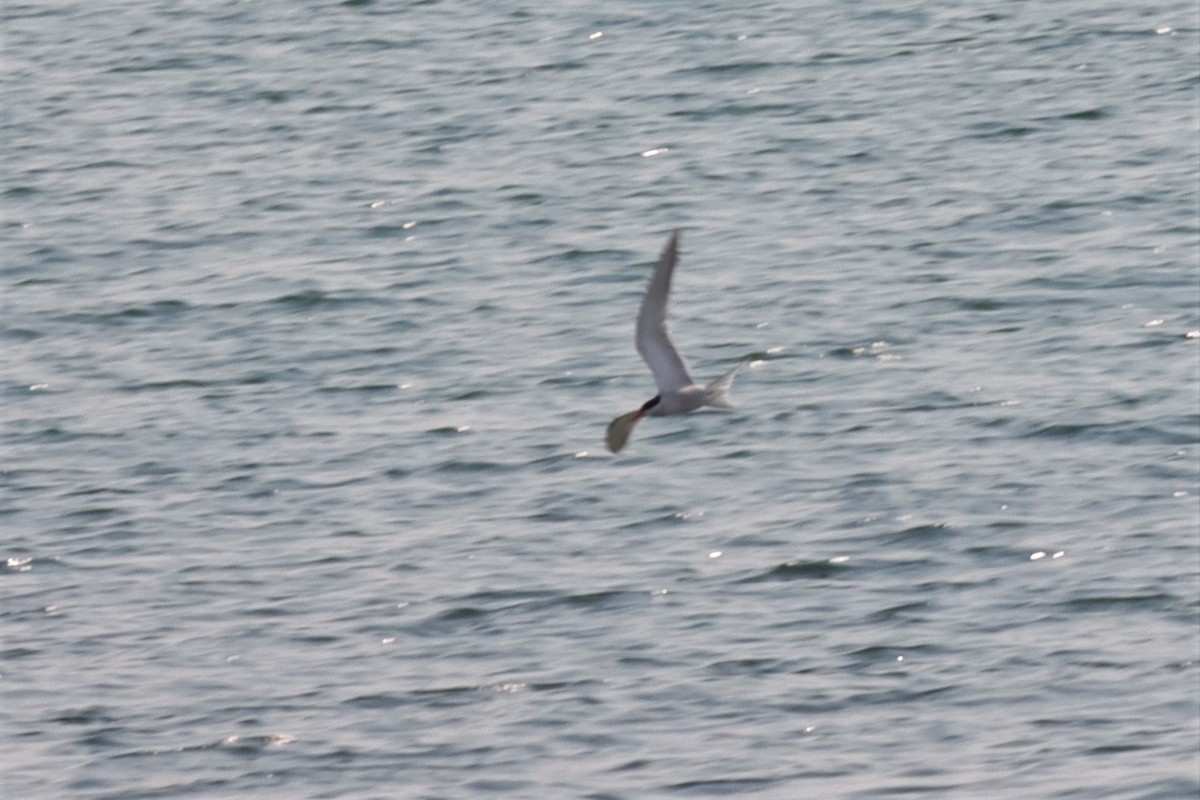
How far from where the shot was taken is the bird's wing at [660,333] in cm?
1044

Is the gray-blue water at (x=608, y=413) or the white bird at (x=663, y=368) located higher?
the white bird at (x=663, y=368)

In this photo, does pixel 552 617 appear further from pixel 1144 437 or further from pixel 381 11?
pixel 381 11

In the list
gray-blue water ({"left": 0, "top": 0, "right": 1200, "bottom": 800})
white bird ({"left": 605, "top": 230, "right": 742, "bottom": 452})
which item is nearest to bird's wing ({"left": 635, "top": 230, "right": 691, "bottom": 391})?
white bird ({"left": 605, "top": 230, "right": 742, "bottom": 452})

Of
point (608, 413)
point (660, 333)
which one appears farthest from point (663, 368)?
point (608, 413)

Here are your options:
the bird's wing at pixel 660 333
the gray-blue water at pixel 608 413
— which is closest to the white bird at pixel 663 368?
the bird's wing at pixel 660 333

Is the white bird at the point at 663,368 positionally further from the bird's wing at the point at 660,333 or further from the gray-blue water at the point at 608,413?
the gray-blue water at the point at 608,413

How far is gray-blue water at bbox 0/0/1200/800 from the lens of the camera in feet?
38.9

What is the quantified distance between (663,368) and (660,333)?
0.17 meters

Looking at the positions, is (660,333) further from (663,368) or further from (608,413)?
(608,413)

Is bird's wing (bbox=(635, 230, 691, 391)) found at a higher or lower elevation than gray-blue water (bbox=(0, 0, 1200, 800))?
higher

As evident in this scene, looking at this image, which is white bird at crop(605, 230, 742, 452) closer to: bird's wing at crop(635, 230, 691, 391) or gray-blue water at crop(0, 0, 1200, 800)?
bird's wing at crop(635, 230, 691, 391)

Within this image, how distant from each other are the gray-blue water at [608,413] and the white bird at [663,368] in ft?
5.09

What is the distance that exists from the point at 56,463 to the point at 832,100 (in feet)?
29.1

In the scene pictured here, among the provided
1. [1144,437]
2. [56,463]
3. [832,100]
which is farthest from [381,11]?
[1144,437]
